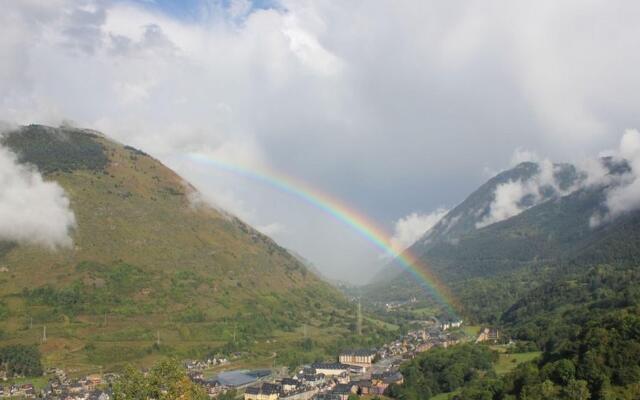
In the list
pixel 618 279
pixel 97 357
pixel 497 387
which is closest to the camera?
pixel 497 387

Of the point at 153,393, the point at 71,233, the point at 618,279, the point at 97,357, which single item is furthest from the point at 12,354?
the point at 618,279

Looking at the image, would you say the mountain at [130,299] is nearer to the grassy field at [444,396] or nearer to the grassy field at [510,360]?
the grassy field at [510,360]

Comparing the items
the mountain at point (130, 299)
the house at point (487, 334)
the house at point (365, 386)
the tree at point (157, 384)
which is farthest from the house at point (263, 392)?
the tree at point (157, 384)

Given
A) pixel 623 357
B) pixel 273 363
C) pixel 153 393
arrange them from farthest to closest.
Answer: pixel 273 363 < pixel 623 357 < pixel 153 393

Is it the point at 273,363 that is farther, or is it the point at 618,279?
the point at 618,279

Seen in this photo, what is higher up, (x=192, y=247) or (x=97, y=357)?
(x=192, y=247)

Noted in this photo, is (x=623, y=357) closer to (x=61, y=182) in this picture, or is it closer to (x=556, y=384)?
(x=556, y=384)

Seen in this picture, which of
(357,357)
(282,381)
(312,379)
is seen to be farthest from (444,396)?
(357,357)
